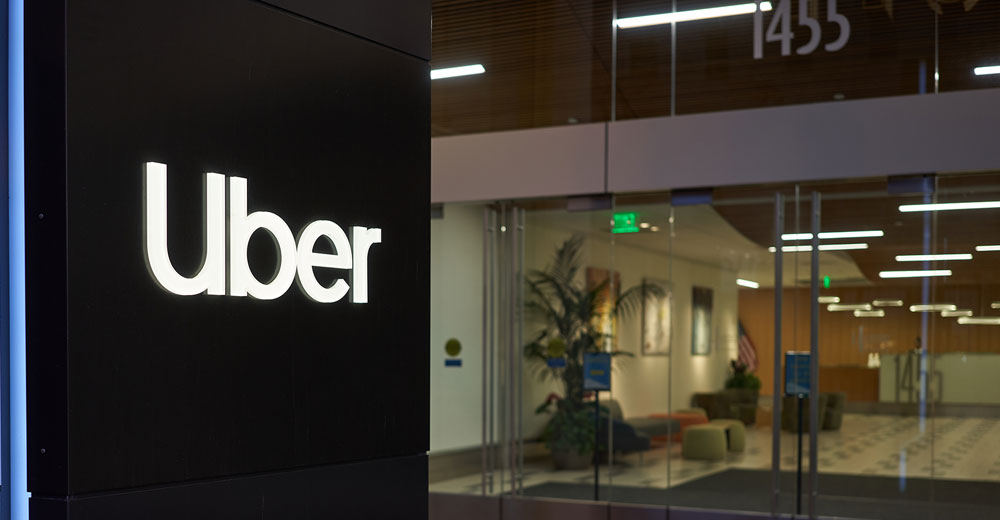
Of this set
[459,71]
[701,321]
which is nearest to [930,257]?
[701,321]

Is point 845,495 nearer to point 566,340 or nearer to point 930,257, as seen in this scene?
point 930,257

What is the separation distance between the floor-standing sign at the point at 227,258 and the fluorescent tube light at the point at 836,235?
462 cm

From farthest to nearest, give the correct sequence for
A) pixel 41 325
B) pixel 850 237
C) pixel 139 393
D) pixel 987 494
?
pixel 850 237 < pixel 987 494 < pixel 139 393 < pixel 41 325

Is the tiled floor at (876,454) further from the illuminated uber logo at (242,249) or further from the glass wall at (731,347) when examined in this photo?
the illuminated uber logo at (242,249)

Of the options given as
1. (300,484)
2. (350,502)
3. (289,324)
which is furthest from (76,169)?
(350,502)

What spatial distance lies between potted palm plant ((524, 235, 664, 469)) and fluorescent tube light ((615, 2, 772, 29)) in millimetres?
1737

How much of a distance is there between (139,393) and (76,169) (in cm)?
61

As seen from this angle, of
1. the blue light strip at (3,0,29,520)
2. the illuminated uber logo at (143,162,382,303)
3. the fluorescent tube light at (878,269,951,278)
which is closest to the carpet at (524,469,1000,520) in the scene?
the fluorescent tube light at (878,269,951,278)

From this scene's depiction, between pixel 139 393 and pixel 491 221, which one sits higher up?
pixel 491 221

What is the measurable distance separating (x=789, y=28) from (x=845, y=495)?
11.2 ft

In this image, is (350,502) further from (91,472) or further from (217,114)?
(217,114)

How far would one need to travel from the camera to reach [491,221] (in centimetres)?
899

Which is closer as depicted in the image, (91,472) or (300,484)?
(91,472)

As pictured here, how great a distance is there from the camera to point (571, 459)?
870 centimetres
